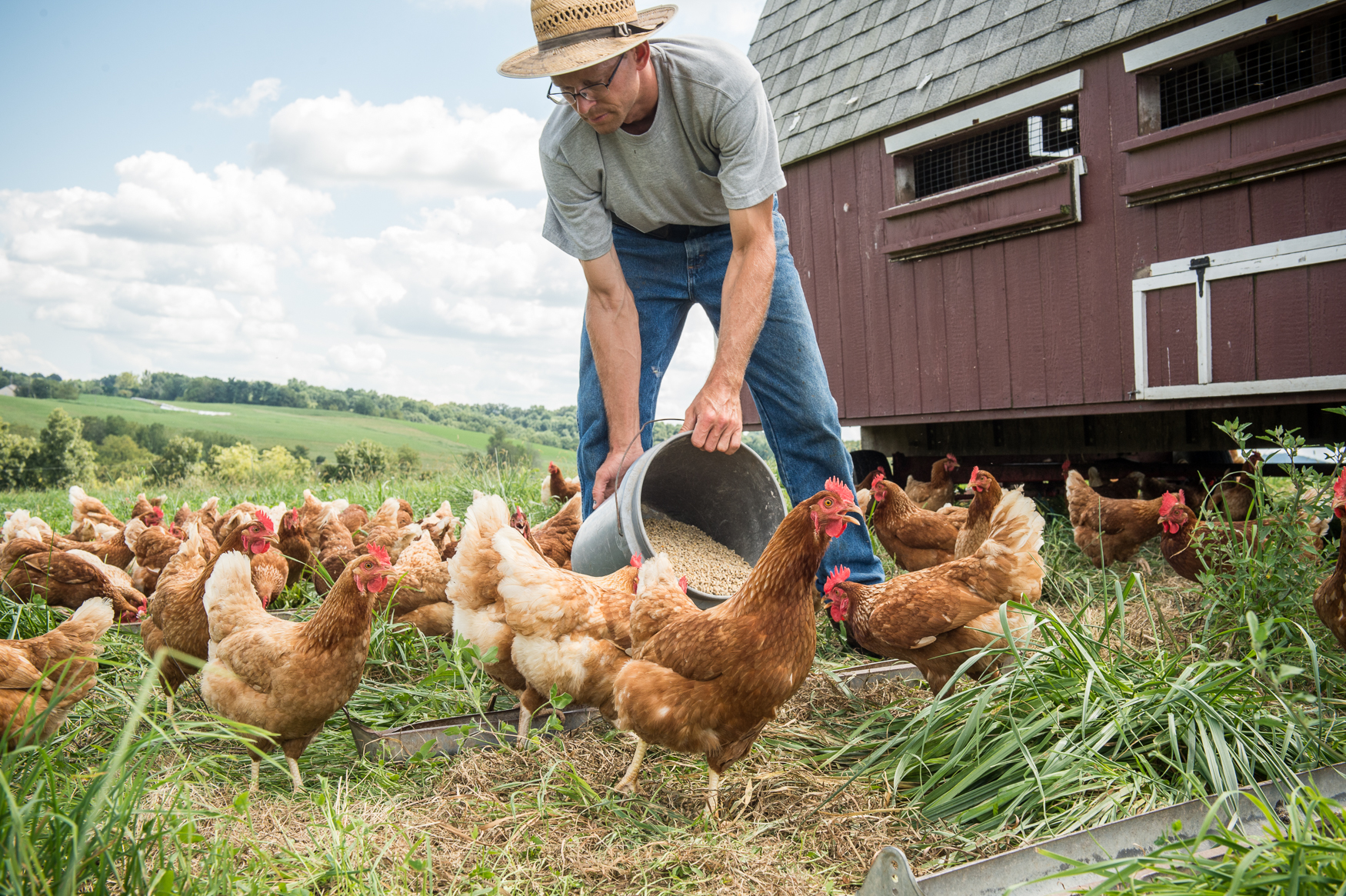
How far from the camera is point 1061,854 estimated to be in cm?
150

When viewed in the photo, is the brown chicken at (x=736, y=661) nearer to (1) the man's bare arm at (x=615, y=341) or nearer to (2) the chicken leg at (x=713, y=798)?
(2) the chicken leg at (x=713, y=798)

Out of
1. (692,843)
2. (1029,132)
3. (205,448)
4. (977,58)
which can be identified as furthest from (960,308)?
(205,448)

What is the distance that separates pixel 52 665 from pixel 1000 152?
20.2 feet

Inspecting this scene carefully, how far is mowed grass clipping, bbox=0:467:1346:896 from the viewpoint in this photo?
4.88ft

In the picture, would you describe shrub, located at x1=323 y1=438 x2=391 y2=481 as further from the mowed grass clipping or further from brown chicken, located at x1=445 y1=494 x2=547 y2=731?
the mowed grass clipping

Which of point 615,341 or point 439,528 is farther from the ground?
point 615,341

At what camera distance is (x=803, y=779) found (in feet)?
7.26

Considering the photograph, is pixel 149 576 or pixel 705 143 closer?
pixel 705 143

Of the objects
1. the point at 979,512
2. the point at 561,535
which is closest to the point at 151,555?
the point at 561,535

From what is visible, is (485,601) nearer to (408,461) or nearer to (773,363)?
(773,363)

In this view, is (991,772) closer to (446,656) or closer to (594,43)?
(446,656)

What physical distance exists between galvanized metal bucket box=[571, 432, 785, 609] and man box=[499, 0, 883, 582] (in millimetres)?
163

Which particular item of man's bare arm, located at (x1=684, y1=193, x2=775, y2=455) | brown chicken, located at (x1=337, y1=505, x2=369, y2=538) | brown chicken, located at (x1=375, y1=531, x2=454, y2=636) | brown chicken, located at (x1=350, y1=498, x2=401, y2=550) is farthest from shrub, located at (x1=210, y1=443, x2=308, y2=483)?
man's bare arm, located at (x1=684, y1=193, x2=775, y2=455)

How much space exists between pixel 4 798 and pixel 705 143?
109 inches
